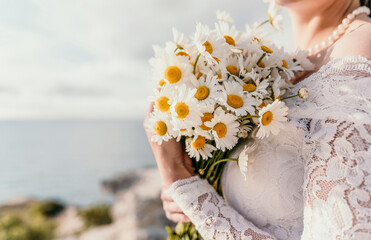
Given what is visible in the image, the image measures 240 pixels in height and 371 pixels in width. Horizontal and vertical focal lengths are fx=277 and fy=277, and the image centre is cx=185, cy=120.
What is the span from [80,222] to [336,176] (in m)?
19.2

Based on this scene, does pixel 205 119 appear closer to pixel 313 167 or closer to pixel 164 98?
pixel 164 98

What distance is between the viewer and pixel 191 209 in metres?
1.14

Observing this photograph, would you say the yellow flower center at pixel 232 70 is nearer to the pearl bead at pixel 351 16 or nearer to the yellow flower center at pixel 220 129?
the yellow flower center at pixel 220 129

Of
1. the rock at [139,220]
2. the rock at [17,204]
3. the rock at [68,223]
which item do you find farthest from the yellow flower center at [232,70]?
the rock at [17,204]

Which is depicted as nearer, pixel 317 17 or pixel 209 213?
pixel 209 213

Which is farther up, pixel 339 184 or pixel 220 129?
pixel 220 129

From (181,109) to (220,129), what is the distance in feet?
0.51

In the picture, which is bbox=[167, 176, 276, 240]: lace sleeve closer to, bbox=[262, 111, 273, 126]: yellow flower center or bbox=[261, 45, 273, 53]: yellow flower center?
bbox=[262, 111, 273, 126]: yellow flower center

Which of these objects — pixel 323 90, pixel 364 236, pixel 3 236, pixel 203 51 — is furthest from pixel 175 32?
pixel 3 236

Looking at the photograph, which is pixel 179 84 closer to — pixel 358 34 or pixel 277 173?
pixel 277 173

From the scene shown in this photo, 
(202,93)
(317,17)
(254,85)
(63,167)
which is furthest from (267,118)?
(63,167)

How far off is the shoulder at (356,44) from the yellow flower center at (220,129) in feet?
1.71

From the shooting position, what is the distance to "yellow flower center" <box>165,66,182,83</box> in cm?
99

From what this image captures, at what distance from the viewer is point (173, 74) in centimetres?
99
